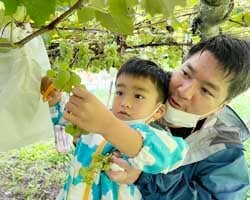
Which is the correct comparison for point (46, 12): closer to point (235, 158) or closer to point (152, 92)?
point (152, 92)

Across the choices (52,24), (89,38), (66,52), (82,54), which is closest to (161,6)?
(52,24)

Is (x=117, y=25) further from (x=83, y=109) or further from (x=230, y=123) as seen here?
(x=230, y=123)

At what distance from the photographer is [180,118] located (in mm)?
992

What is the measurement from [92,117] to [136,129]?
0.16 meters

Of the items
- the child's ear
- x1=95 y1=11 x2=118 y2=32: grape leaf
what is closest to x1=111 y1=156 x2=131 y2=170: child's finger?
the child's ear

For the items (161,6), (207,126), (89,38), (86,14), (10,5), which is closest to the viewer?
(10,5)

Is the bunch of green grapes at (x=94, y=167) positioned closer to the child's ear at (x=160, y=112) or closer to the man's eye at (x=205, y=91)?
the child's ear at (x=160, y=112)

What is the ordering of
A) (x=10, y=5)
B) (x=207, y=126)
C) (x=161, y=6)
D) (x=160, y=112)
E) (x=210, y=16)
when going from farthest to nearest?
(x=210, y=16), (x=207, y=126), (x=160, y=112), (x=161, y=6), (x=10, y=5)

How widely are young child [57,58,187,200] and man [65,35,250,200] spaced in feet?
0.15

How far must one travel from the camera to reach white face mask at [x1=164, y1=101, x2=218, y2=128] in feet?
3.22

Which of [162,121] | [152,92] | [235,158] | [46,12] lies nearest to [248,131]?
[235,158]

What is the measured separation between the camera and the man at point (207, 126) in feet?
3.23

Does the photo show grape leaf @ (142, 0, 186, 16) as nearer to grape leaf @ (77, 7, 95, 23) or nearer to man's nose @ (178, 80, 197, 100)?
grape leaf @ (77, 7, 95, 23)

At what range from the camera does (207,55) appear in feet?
3.43
